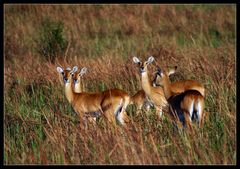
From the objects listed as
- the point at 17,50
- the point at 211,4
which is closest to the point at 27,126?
the point at 17,50

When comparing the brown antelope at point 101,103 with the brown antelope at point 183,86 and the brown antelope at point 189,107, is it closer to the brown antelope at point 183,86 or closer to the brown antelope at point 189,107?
the brown antelope at point 183,86

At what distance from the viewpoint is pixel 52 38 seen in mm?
11891

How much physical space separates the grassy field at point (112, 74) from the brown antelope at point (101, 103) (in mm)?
167

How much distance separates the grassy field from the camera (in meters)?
5.26

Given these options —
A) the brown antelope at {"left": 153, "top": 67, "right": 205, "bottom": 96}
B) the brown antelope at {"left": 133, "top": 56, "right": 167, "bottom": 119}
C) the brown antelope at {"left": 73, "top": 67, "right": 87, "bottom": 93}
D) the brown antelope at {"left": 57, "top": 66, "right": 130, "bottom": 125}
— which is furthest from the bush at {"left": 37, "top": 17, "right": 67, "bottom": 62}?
the brown antelope at {"left": 153, "top": 67, "right": 205, "bottom": 96}

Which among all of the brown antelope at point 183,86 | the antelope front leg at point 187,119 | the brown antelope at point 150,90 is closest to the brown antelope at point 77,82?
the brown antelope at point 150,90

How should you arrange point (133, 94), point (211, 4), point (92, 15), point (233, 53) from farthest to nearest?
point (211, 4)
point (92, 15)
point (233, 53)
point (133, 94)

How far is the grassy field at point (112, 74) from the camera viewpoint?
5258 mm

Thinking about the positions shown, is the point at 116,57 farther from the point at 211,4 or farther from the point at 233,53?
the point at 211,4

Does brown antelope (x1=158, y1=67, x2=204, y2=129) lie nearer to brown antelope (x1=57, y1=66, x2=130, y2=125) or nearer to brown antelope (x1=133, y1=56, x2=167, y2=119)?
brown antelope (x1=57, y1=66, x2=130, y2=125)

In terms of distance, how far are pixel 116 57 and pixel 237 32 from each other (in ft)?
12.3

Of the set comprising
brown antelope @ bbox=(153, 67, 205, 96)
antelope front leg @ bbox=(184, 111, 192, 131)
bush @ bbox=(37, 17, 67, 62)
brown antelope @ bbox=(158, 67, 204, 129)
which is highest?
bush @ bbox=(37, 17, 67, 62)

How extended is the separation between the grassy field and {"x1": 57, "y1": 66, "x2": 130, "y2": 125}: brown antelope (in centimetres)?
17

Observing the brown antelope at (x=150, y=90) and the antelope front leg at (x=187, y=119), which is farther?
the brown antelope at (x=150, y=90)
